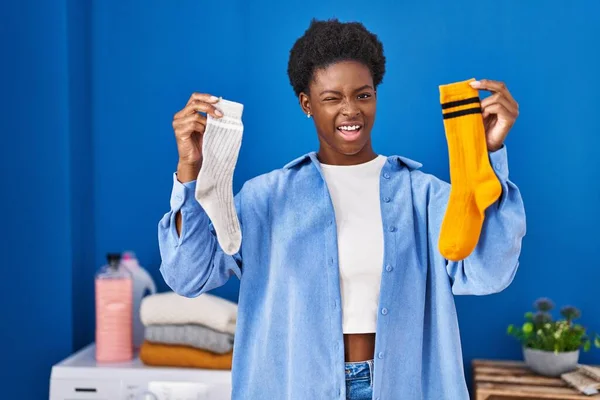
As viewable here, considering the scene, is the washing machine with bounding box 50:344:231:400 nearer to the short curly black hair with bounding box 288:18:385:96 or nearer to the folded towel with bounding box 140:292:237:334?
the folded towel with bounding box 140:292:237:334

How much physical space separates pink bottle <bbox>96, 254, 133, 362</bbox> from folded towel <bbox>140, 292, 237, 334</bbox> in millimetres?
82

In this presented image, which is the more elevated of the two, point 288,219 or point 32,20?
point 32,20

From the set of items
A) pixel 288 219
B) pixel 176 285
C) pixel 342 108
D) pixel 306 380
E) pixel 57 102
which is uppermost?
pixel 57 102

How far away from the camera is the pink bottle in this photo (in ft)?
6.63

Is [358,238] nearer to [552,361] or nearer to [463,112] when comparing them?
[463,112]

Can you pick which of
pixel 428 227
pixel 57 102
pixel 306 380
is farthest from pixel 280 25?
pixel 306 380

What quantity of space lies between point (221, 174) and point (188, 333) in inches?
34.1

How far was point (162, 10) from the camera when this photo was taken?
2229mm

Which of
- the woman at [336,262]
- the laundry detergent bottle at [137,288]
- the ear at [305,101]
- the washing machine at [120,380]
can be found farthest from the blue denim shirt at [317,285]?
the laundry detergent bottle at [137,288]

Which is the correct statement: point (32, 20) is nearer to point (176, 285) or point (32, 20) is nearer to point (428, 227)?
point (176, 285)

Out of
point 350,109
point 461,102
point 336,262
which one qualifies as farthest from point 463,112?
point 336,262

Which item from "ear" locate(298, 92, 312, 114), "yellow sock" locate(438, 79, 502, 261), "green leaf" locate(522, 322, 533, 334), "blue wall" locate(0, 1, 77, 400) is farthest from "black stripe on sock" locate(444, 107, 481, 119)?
"blue wall" locate(0, 1, 77, 400)

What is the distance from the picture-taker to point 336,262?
4.07ft

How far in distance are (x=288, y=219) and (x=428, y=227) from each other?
24cm
